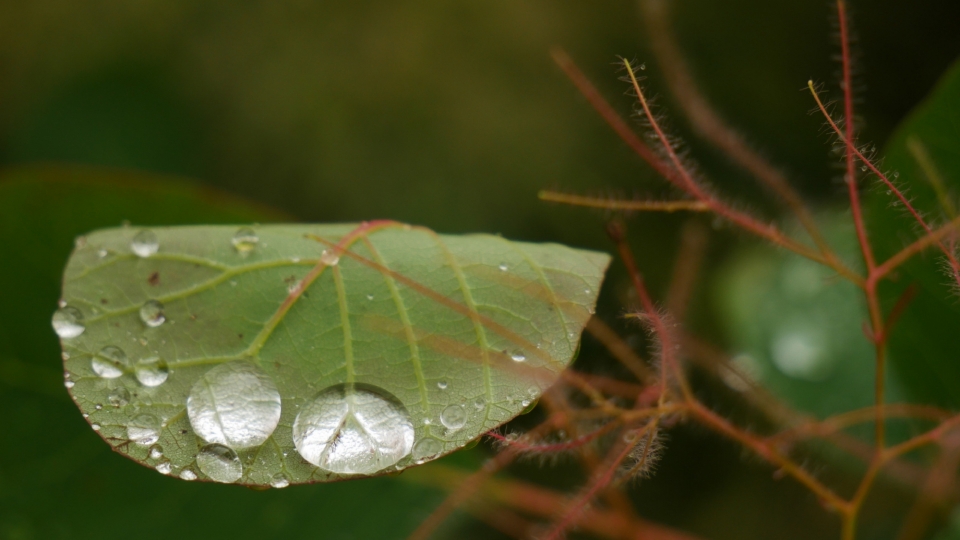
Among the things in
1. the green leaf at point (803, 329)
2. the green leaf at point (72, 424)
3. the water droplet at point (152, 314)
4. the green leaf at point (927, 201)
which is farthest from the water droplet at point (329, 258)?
the green leaf at point (803, 329)

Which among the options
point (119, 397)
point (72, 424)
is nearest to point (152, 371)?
point (119, 397)

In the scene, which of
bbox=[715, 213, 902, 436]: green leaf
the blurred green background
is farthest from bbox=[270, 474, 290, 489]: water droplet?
the blurred green background

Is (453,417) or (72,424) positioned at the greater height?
(453,417)

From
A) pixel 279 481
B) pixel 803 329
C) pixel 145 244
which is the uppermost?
pixel 145 244

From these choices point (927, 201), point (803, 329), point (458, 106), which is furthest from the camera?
point (458, 106)

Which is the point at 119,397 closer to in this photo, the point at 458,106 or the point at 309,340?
the point at 309,340

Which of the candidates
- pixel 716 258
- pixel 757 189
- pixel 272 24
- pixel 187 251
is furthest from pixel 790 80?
pixel 187 251
